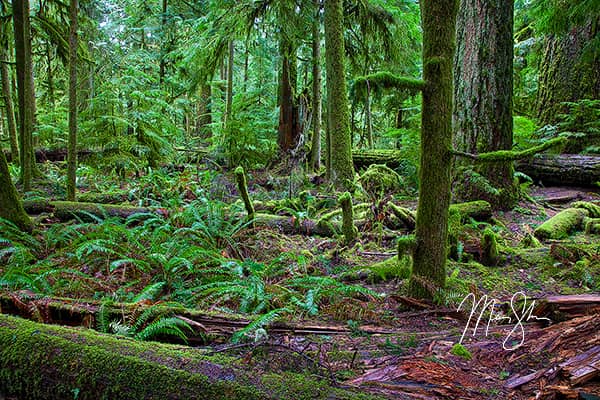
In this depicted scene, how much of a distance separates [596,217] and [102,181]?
10.1m

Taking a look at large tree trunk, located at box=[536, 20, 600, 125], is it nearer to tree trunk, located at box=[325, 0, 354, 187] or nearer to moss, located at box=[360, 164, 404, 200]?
moss, located at box=[360, 164, 404, 200]

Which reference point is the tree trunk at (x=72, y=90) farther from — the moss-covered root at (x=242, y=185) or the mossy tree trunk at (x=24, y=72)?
the moss-covered root at (x=242, y=185)

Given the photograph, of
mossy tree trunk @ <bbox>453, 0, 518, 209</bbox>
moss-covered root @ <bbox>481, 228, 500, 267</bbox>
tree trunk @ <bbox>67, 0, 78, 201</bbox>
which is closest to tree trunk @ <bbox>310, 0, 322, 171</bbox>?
mossy tree trunk @ <bbox>453, 0, 518, 209</bbox>

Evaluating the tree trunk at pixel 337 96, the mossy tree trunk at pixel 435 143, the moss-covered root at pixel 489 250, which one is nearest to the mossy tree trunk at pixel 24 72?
the tree trunk at pixel 337 96

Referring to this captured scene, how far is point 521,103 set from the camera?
11672 millimetres

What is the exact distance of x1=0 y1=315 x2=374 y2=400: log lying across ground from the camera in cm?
149

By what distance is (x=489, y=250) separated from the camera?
13.9 ft

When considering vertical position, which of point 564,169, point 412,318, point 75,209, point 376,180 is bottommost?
point 412,318

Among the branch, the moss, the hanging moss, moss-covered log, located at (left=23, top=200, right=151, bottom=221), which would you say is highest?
the hanging moss

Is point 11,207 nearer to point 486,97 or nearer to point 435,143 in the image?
point 435,143

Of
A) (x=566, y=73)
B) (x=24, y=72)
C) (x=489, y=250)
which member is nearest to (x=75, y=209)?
(x=24, y=72)

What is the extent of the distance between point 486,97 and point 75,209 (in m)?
6.63

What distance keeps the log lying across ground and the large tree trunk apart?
30.0 ft

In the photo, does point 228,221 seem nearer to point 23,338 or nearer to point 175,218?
point 175,218
